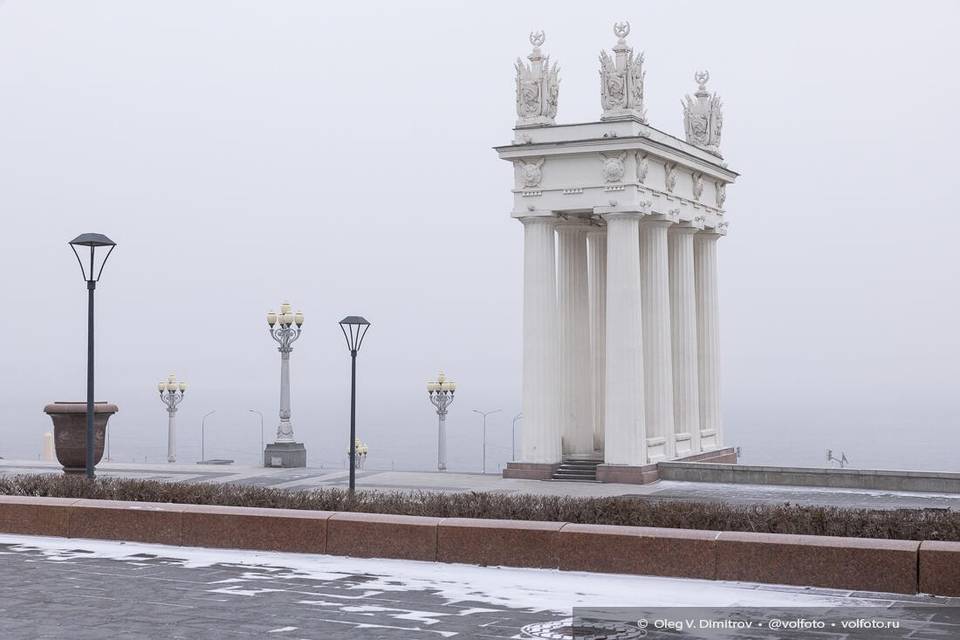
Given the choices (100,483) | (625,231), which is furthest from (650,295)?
(100,483)

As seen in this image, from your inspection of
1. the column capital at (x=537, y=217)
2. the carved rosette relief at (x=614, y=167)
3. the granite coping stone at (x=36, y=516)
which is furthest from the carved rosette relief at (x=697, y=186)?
the granite coping stone at (x=36, y=516)

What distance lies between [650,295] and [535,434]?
5.20 metres

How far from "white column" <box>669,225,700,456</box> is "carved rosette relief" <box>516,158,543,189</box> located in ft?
18.5

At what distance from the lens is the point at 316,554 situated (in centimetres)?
1728

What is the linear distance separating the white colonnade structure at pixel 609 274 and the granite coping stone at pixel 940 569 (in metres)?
20.6

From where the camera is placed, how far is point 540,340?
118 ft

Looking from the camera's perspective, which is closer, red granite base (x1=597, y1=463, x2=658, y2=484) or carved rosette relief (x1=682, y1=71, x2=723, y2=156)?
red granite base (x1=597, y1=463, x2=658, y2=484)

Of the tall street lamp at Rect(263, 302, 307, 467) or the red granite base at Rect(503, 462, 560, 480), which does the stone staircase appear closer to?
the red granite base at Rect(503, 462, 560, 480)

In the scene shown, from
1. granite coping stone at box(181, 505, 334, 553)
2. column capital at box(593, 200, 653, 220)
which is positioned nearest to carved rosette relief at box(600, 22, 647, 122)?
column capital at box(593, 200, 653, 220)

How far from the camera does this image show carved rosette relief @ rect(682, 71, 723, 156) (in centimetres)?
4231

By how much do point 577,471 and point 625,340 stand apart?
4.03 meters

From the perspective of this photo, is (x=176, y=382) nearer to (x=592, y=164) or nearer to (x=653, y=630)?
(x=592, y=164)

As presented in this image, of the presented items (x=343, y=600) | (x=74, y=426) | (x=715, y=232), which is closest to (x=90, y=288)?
(x=74, y=426)

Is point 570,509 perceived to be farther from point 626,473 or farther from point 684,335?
point 684,335
